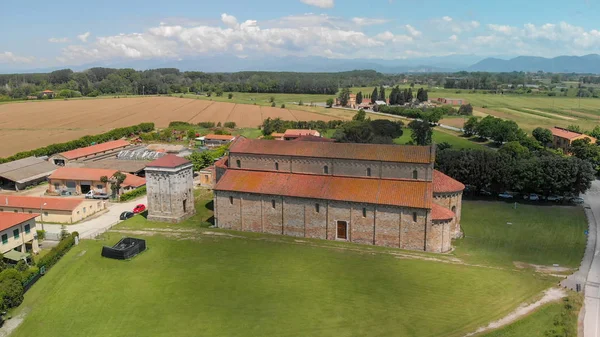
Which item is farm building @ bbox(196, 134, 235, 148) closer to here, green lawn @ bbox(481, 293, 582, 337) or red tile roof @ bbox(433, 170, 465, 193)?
red tile roof @ bbox(433, 170, 465, 193)

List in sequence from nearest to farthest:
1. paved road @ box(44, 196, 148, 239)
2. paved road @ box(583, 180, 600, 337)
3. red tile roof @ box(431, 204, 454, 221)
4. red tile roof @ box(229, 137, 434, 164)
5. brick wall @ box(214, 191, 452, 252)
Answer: paved road @ box(583, 180, 600, 337) → red tile roof @ box(431, 204, 454, 221) → brick wall @ box(214, 191, 452, 252) → red tile roof @ box(229, 137, 434, 164) → paved road @ box(44, 196, 148, 239)

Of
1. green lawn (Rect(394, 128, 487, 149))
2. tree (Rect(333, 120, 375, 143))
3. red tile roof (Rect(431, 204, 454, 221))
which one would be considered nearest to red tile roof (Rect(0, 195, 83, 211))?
red tile roof (Rect(431, 204, 454, 221))

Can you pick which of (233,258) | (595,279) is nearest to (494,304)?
(595,279)

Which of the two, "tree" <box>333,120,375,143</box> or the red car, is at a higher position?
"tree" <box>333,120,375,143</box>

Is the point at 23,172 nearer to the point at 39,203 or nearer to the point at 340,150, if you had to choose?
the point at 39,203

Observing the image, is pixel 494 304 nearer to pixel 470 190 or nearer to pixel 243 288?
pixel 243 288
